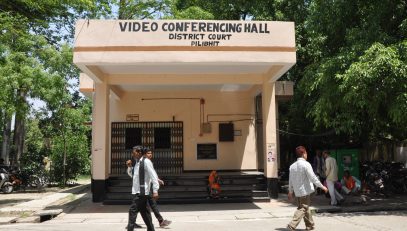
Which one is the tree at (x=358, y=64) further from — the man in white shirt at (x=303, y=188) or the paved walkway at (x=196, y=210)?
the man in white shirt at (x=303, y=188)

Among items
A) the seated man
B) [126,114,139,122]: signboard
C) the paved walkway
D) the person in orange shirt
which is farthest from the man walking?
[126,114,139,122]: signboard

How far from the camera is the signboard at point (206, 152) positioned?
55.6 ft

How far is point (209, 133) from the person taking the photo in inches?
669

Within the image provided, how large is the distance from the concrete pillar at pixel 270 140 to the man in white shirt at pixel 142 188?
20.2 ft

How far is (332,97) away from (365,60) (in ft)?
5.97

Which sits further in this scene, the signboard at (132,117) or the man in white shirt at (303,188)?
the signboard at (132,117)

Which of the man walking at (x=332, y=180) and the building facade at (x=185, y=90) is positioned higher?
the building facade at (x=185, y=90)

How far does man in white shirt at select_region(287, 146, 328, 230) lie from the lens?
872cm

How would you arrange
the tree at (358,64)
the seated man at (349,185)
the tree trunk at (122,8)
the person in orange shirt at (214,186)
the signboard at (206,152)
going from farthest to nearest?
the tree trunk at (122,8), the signboard at (206,152), the person in orange shirt at (214,186), the seated man at (349,185), the tree at (358,64)

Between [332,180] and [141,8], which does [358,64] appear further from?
[141,8]

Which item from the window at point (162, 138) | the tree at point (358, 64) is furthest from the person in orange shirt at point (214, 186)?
the window at point (162, 138)

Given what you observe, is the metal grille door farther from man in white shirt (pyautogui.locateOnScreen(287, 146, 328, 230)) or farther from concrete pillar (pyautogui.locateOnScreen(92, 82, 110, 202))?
man in white shirt (pyautogui.locateOnScreen(287, 146, 328, 230))

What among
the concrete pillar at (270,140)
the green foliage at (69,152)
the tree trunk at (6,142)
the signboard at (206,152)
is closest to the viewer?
the concrete pillar at (270,140)

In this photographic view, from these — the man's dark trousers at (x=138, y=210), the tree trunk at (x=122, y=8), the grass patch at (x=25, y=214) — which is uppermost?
the tree trunk at (x=122, y=8)
